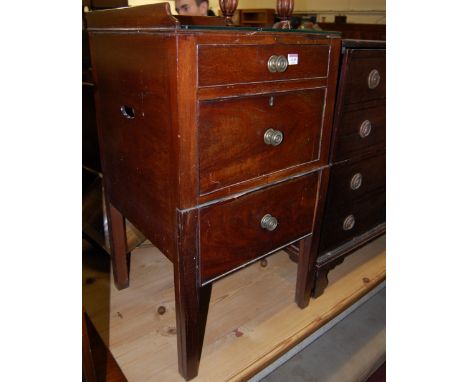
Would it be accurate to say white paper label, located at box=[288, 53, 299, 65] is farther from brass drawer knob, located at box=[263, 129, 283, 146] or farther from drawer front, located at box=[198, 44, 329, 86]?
brass drawer knob, located at box=[263, 129, 283, 146]

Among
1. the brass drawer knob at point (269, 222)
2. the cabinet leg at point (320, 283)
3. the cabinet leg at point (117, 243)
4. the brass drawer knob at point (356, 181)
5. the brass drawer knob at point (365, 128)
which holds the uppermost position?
the brass drawer knob at point (365, 128)

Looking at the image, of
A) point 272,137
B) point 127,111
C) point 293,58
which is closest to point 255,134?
point 272,137

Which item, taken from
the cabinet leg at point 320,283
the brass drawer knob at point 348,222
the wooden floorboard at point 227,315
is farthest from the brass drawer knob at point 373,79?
the wooden floorboard at point 227,315

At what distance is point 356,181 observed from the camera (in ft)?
3.70

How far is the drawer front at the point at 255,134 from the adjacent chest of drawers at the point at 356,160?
114mm

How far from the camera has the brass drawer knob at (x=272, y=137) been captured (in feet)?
2.59

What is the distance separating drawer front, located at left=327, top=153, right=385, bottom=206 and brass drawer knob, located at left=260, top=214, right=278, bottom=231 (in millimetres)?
246

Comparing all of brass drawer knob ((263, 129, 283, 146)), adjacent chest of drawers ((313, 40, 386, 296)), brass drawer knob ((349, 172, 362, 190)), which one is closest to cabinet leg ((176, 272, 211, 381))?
brass drawer knob ((263, 129, 283, 146))

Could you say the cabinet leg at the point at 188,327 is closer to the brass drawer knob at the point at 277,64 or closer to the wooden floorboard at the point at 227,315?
the wooden floorboard at the point at 227,315

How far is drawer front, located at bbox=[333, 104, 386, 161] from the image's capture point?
3.24 ft

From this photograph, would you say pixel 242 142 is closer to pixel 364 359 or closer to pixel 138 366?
pixel 138 366

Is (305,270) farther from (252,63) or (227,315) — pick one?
(252,63)

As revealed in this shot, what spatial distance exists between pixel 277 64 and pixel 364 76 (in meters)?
0.34

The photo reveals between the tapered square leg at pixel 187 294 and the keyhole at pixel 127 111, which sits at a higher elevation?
the keyhole at pixel 127 111
